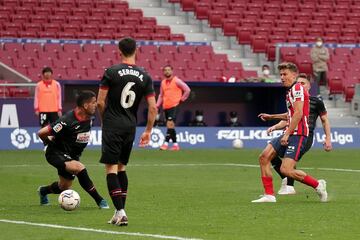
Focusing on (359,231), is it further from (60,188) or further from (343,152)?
(343,152)

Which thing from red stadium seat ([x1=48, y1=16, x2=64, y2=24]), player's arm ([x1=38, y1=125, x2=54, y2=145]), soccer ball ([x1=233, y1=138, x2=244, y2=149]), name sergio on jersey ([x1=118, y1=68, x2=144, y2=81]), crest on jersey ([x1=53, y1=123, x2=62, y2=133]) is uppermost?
name sergio on jersey ([x1=118, y1=68, x2=144, y2=81])

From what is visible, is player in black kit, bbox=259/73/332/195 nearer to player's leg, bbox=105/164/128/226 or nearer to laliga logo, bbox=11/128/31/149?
player's leg, bbox=105/164/128/226

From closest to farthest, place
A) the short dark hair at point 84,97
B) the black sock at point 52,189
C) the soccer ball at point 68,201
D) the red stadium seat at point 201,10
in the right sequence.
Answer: the soccer ball at point 68,201, the short dark hair at point 84,97, the black sock at point 52,189, the red stadium seat at point 201,10

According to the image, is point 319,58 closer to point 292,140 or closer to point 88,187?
point 292,140

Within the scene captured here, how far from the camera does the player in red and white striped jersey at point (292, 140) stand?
14781 millimetres

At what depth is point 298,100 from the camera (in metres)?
14.8

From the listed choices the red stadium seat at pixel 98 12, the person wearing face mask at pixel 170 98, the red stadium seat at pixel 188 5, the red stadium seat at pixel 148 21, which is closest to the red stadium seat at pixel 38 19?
the red stadium seat at pixel 98 12

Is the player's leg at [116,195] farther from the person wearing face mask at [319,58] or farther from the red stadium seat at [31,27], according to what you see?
the red stadium seat at [31,27]

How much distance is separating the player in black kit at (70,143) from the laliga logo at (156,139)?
16.3 meters

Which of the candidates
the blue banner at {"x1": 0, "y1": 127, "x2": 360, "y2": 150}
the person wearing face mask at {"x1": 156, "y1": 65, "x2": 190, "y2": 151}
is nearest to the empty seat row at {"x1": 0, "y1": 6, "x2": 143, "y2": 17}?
the blue banner at {"x1": 0, "y1": 127, "x2": 360, "y2": 150}

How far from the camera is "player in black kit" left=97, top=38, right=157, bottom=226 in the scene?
39.7ft

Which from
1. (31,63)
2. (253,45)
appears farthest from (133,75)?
(253,45)

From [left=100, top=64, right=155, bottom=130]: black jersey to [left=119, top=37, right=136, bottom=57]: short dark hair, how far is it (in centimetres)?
16

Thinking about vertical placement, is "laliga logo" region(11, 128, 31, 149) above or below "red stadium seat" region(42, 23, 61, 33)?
below
